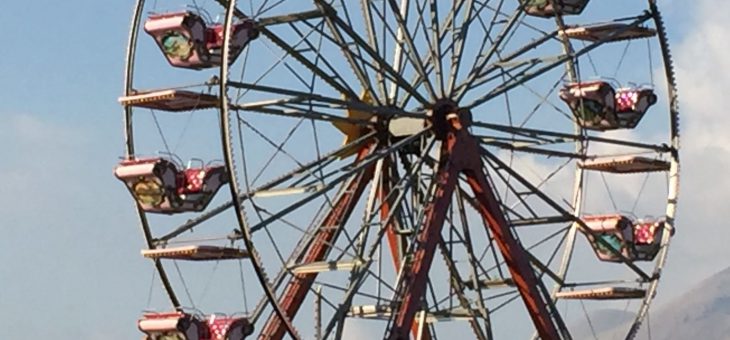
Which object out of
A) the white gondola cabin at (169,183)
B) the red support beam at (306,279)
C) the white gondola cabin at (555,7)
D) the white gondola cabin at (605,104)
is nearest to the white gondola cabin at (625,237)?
the white gondola cabin at (605,104)

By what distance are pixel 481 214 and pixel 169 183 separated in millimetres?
6080

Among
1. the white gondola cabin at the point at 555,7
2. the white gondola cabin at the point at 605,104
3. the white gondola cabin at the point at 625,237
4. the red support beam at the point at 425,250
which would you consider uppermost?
→ the white gondola cabin at the point at 555,7

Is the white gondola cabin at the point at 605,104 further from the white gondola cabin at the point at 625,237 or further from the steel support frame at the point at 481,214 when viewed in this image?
the steel support frame at the point at 481,214

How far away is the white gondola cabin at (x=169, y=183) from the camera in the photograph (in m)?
33.0

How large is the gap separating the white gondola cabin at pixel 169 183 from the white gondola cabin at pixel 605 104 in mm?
8742

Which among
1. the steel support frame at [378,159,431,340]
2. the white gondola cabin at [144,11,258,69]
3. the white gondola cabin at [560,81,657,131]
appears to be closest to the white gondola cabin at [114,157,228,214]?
the white gondola cabin at [144,11,258,69]

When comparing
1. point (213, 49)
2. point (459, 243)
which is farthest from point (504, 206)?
point (213, 49)

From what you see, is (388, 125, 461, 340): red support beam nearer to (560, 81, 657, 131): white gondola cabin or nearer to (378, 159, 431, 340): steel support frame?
(378, 159, 431, 340): steel support frame

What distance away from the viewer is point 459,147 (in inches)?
1359

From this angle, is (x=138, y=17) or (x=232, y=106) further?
(x=138, y=17)

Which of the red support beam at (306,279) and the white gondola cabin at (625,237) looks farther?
the white gondola cabin at (625,237)

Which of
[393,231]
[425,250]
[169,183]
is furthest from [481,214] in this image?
[169,183]

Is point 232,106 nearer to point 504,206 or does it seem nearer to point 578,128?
point 504,206

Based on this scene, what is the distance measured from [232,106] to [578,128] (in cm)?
963
